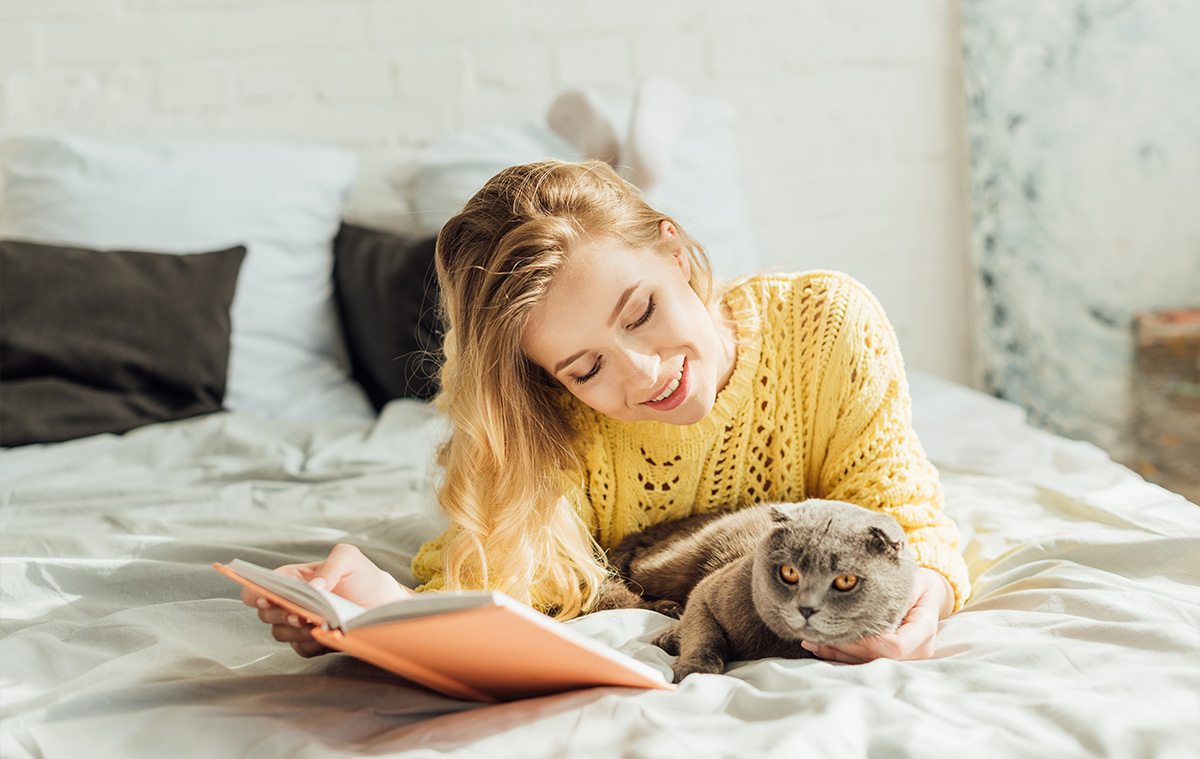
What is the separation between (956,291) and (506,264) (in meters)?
1.80

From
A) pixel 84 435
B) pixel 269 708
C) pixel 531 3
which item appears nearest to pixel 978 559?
pixel 269 708

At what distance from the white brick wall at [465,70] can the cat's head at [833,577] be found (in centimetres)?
167

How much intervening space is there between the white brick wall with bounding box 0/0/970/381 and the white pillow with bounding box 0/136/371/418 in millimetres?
283

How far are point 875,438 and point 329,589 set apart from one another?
0.61 m

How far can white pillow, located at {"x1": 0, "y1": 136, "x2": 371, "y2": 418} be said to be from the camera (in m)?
1.87

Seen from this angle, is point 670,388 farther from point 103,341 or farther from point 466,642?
point 103,341

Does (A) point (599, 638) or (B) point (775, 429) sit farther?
(B) point (775, 429)

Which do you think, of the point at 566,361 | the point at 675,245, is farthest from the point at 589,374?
the point at 675,245

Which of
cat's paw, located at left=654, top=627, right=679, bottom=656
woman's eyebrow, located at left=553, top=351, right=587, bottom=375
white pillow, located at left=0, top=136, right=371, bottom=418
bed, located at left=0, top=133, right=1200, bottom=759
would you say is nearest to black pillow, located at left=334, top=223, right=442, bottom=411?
white pillow, located at left=0, top=136, right=371, bottom=418

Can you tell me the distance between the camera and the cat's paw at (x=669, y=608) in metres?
0.93

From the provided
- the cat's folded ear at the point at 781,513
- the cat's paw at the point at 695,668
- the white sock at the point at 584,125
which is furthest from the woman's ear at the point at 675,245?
the white sock at the point at 584,125

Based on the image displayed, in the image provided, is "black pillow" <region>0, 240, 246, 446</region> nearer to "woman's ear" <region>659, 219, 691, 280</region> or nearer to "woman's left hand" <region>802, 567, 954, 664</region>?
"woman's ear" <region>659, 219, 691, 280</region>

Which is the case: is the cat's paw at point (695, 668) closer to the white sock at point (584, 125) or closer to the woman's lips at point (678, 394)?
the woman's lips at point (678, 394)

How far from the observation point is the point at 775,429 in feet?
3.59
